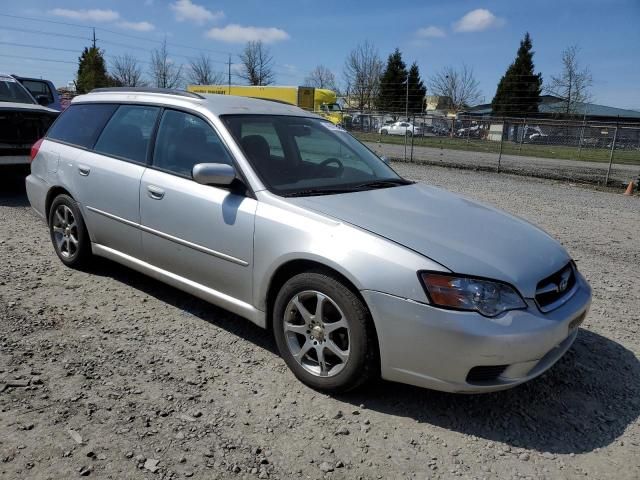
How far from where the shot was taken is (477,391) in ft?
9.07

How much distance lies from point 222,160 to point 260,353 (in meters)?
1.33

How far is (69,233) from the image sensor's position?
492cm

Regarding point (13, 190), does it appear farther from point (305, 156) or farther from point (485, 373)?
point (485, 373)

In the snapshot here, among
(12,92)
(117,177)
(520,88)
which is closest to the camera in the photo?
(117,177)

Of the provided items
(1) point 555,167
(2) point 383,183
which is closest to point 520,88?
(1) point 555,167

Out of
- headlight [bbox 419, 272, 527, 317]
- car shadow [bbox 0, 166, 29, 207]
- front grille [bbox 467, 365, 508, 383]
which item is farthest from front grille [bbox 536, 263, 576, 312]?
car shadow [bbox 0, 166, 29, 207]

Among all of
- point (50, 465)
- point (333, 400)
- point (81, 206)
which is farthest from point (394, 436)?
point (81, 206)

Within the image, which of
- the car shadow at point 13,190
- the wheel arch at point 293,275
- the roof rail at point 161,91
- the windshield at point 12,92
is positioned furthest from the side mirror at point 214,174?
the windshield at point 12,92

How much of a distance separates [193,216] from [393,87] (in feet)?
194

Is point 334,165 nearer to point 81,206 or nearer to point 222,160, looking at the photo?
point 222,160

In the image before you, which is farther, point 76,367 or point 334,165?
point 334,165

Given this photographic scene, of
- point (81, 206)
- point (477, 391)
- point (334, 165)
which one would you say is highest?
point (334, 165)

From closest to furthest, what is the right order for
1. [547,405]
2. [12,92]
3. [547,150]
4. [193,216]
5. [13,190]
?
[547,405] → [193,216] → [13,190] → [12,92] → [547,150]

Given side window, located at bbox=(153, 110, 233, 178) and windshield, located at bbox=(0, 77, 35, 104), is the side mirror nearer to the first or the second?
side window, located at bbox=(153, 110, 233, 178)
